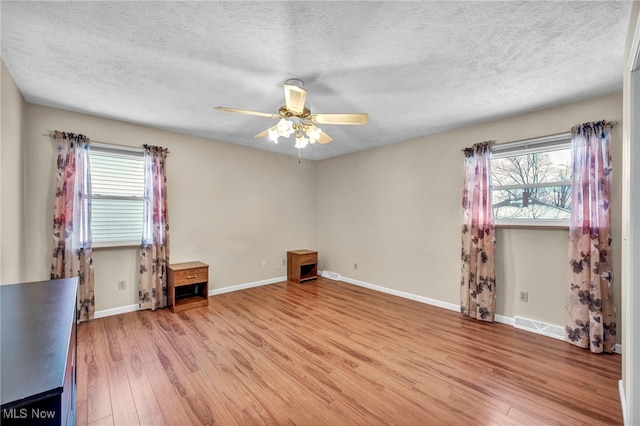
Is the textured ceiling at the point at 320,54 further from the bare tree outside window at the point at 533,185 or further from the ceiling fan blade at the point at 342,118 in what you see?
the bare tree outside window at the point at 533,185

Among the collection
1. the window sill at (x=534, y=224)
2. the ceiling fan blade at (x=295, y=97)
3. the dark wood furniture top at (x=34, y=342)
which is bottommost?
the dark wood furniture top at (x=34, y=342)

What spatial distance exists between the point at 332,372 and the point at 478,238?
2434mm

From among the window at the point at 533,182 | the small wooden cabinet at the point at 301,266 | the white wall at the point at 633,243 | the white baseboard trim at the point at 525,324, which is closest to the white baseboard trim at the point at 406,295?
the white baseboard trim at the point at 525,324

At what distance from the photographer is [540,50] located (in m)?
1.89

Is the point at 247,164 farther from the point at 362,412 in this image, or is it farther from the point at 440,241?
the point at 362,412

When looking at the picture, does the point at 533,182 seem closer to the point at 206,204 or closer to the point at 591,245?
the point at 591,245

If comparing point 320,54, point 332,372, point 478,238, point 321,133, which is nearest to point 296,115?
point 321,133

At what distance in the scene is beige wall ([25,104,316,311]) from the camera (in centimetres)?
297

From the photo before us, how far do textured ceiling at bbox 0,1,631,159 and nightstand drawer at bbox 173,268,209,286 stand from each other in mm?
2116

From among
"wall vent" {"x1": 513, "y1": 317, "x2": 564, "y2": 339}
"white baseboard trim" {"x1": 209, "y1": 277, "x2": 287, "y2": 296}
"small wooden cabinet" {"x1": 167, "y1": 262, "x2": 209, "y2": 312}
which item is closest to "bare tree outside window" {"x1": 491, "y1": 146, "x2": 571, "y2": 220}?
"wall vent" {"x1": 513, "y1": 317, "x2": 564, "y2": 339}

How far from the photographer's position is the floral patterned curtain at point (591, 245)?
2.52 m

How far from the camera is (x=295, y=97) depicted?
2.07 meters

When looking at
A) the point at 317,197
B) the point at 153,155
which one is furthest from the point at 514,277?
the point at 153,155

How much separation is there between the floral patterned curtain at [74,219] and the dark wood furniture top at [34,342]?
76.6 inches
